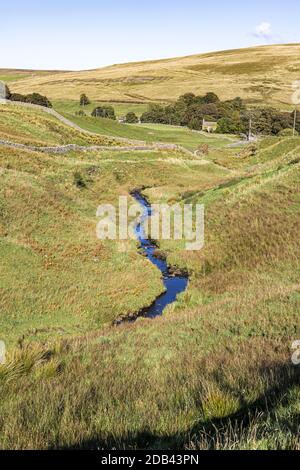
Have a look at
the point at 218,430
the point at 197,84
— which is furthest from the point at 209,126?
the point at 218,430

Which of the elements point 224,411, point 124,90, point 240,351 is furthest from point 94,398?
point 124,90

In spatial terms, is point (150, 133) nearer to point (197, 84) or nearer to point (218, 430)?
point (218, 430)

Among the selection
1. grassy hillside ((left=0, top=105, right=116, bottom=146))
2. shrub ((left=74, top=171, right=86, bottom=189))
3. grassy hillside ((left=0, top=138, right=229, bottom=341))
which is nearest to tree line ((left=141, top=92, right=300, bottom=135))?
grassy hillside ((left=0, top=105, right=116, bottom=146))

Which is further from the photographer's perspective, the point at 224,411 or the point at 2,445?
the point at 224,411

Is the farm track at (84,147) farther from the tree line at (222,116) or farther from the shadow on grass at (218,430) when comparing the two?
the shadow on grass at (218,430)

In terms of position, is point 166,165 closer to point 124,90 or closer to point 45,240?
point 45,240

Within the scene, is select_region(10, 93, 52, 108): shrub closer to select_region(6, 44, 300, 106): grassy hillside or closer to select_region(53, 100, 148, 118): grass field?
select_region(53, 100, 148, 118): grass field
